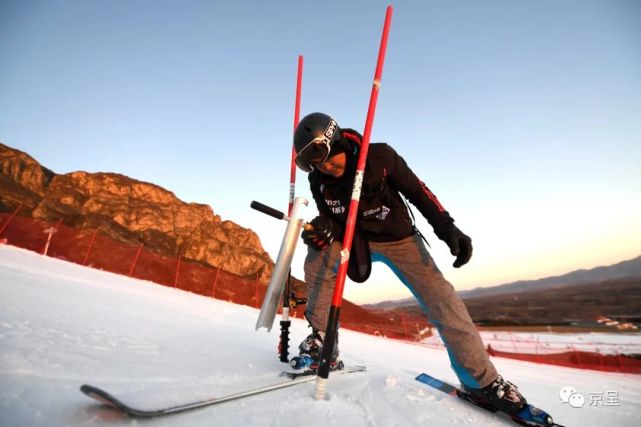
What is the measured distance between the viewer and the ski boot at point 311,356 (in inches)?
89.7

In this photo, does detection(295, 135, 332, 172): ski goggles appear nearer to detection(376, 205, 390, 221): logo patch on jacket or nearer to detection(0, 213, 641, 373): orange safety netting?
detection(376, 205, 390, 221): logo patch on jacket

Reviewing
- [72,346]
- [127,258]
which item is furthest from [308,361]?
[127,258]

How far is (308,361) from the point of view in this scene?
231 centimetres

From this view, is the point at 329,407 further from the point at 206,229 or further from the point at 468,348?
the point at 206,229

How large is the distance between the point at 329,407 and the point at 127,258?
18.8 metres

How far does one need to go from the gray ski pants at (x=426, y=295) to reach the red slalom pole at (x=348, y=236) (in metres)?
0.52

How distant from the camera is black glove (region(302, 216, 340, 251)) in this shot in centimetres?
225

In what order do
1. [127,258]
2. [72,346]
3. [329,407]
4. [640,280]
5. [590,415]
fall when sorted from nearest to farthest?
[329,407] → [72,346] → [590,415] → [127,258] → [640,280]

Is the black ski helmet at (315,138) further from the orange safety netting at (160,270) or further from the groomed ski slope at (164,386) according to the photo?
the orange safety netting at (160,270)

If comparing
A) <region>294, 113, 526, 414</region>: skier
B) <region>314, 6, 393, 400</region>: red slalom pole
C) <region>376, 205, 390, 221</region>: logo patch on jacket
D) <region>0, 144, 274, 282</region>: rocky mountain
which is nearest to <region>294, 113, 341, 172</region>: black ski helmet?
<region>294, 113, 526, 414</region>: skier

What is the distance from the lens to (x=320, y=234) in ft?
7.36

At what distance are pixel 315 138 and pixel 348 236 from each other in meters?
0.82

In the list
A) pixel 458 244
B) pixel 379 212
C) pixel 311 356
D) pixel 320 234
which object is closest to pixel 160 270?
pixel 311 356

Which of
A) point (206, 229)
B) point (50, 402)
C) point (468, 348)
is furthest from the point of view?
point (206, 229)
